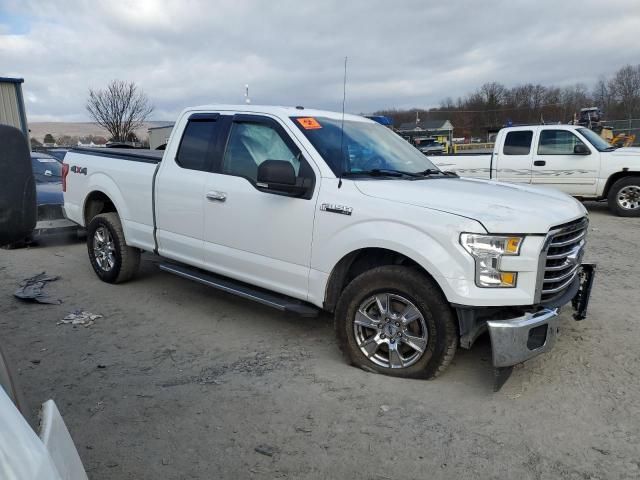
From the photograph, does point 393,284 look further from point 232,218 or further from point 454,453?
point 232,218

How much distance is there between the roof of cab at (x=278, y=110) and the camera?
14.9 feet

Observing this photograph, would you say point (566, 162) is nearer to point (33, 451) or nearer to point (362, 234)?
point (362, 234)

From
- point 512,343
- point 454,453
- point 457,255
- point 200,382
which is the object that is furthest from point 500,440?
point 200,382

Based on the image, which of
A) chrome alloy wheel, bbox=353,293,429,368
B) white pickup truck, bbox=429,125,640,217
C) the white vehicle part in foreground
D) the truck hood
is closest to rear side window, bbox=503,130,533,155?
white pickup truck, bbox=429,125,640,217

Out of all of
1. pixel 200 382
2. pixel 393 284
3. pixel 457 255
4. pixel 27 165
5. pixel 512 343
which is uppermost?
pixel 27 165

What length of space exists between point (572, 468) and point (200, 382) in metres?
2.45

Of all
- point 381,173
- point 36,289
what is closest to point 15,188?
point 381,173

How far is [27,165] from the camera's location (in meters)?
1.76

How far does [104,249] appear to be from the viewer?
6234 mm

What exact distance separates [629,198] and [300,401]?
998 cm

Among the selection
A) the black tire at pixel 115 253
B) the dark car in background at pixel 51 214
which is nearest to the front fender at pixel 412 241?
the black tire at pixel 115 253

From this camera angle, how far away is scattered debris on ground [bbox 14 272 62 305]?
18.6ft

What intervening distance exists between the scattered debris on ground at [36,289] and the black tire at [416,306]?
3477mm

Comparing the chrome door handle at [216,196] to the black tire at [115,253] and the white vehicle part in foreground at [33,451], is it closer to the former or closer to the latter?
the black tire at [115,253]
